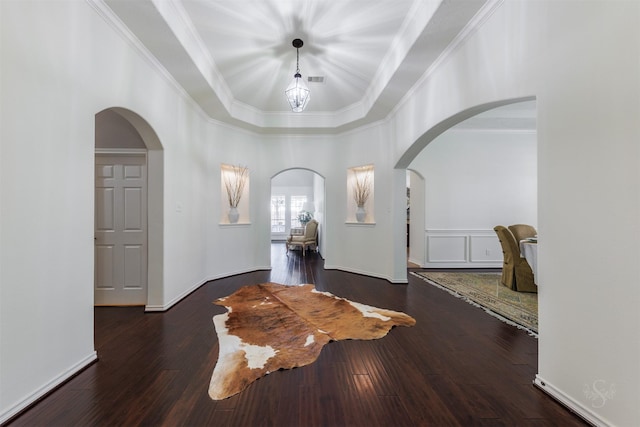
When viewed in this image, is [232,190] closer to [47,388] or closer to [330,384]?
[47,388]

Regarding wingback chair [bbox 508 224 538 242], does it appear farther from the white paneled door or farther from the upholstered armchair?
the white paneled door

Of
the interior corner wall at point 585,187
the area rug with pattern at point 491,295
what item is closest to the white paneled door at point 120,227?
the interior corner wall at point 585,187

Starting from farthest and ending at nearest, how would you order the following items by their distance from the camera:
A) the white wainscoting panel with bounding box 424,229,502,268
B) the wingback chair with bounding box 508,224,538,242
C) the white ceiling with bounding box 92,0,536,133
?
the white wainscoting panel with bounding box 424,229,502,268 → the wingback chair with bounding box 508,224,538,242 → the white ceiling with bounding box 92,0,536,133

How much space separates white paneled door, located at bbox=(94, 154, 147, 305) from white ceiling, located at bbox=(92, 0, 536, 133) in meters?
1.37

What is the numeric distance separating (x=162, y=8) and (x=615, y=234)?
371 cm

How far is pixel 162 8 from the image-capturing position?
239cm

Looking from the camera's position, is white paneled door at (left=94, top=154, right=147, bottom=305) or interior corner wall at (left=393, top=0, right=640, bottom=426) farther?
white paneled door at (left=94, top=154, right=147, bottom=305)

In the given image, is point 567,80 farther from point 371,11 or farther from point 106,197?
point 106,197

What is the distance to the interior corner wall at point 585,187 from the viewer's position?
1392mm

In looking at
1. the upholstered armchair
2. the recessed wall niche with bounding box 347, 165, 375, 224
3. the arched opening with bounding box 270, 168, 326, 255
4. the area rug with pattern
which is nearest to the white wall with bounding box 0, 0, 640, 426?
the area rug with pattern

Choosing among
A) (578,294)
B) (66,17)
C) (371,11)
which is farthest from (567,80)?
(66,17)

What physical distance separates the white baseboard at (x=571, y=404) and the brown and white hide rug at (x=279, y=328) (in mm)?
1252

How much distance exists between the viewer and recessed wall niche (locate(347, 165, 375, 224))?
5.58 m

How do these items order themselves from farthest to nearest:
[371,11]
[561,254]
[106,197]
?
1. [106,197]
2. [371,11]
3. [561,254]
